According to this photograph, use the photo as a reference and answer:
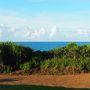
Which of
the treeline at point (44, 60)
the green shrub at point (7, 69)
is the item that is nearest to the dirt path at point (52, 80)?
the treeline at point (44, 60)

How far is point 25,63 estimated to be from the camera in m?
21.1

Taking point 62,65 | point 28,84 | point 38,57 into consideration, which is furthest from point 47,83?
point 38,57

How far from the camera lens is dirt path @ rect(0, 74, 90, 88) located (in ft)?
57.2

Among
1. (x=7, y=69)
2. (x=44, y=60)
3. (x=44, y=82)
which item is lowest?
(x=44, y=82)

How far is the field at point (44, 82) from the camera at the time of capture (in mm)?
16781

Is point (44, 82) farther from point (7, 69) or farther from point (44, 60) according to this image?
point (44, 60)

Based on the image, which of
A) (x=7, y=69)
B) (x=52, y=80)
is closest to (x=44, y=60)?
(x=7, y=69)

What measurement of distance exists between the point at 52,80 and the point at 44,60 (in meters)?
3.42

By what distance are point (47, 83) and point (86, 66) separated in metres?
3.42

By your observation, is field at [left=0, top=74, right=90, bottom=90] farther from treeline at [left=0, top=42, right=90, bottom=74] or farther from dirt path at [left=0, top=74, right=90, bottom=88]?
treeline at [left=0, top=42, right=90, bottom=74]

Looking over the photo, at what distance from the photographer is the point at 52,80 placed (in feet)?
59.9

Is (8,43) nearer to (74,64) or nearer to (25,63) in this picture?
(25,63)

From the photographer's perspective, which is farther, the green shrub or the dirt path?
the green shrub

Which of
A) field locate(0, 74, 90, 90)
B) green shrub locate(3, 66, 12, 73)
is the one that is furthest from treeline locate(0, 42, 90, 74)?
field locate(0, 74, 90, 90)
